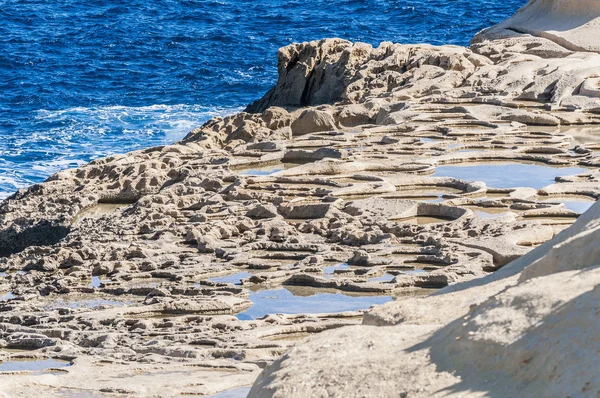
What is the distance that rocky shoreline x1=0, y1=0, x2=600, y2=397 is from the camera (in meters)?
4.29

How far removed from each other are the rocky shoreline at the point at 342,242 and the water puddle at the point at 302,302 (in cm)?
3

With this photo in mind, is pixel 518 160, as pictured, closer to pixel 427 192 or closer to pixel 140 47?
pixel 427 192

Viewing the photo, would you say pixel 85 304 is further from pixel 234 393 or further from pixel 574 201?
pixel 574 201

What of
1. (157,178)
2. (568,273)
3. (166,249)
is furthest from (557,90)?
(568,273)

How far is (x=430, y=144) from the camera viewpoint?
550 inches

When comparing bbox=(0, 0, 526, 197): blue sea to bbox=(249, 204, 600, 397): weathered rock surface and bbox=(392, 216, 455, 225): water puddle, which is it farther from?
bbox=(249, 204, 600, 397): weathered rock surface

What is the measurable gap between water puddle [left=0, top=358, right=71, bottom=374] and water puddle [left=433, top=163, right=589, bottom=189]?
6142 millimetres

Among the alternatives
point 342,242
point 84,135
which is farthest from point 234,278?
point 84,135

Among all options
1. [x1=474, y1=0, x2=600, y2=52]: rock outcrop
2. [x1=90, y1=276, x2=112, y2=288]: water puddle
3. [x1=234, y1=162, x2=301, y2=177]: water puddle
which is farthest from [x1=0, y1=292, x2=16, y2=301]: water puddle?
[x1=474, y1=0, x2=600, y2=52]: rock outcrop

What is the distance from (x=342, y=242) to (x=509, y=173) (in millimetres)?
3214

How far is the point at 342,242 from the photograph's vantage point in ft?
33.3

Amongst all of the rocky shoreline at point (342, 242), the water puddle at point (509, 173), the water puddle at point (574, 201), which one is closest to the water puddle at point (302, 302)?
the rocky shoreline at point (342, 242)

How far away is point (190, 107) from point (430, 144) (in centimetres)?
1604

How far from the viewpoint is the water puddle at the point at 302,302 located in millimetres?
8258
